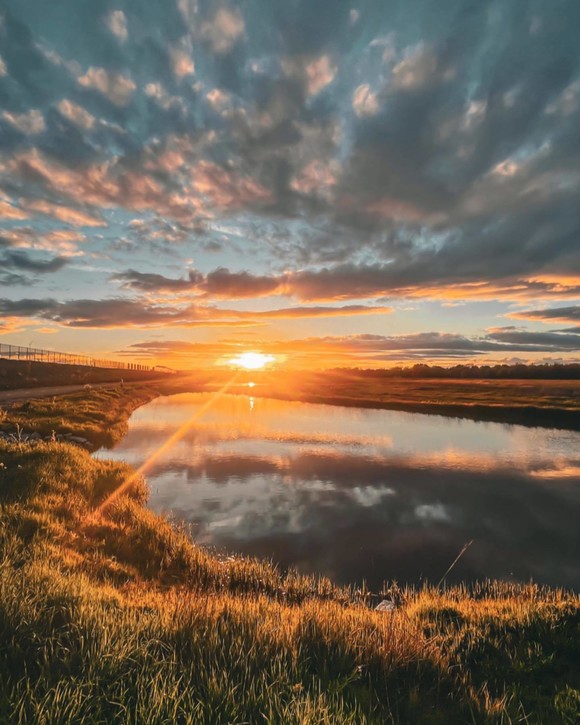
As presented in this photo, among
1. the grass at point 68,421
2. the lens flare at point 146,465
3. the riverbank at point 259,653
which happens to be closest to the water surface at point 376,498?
the lens flare at point 146,465

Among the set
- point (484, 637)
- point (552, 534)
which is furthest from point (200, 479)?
point (484, 637)

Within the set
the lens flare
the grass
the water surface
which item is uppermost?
the grass

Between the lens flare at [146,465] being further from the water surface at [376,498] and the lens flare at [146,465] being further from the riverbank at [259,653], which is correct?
the riverbank at [259,653]

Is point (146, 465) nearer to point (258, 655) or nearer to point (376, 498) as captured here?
point (376, 498)

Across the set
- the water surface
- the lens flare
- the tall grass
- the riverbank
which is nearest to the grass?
the water surface

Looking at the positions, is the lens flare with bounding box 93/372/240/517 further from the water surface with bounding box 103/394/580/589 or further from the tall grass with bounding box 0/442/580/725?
the tall grass with bounding box 0/442/580/725

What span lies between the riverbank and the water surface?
3180 mm


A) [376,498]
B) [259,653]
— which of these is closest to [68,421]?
[376,498]

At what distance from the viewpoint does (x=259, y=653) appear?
5359mm

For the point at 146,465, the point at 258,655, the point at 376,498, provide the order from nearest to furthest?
1. the point at 258,655
2. the point at 376,498
3. the point at 146,465

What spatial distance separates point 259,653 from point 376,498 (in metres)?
14.7

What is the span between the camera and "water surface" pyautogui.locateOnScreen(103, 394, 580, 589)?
43.6ft

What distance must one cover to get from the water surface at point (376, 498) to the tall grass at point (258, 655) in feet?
11.8

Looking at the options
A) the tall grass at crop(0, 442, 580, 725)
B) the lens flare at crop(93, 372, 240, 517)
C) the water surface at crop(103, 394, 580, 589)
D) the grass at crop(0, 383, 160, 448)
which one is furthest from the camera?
the grass at crop(0, 383, 160, 448)
